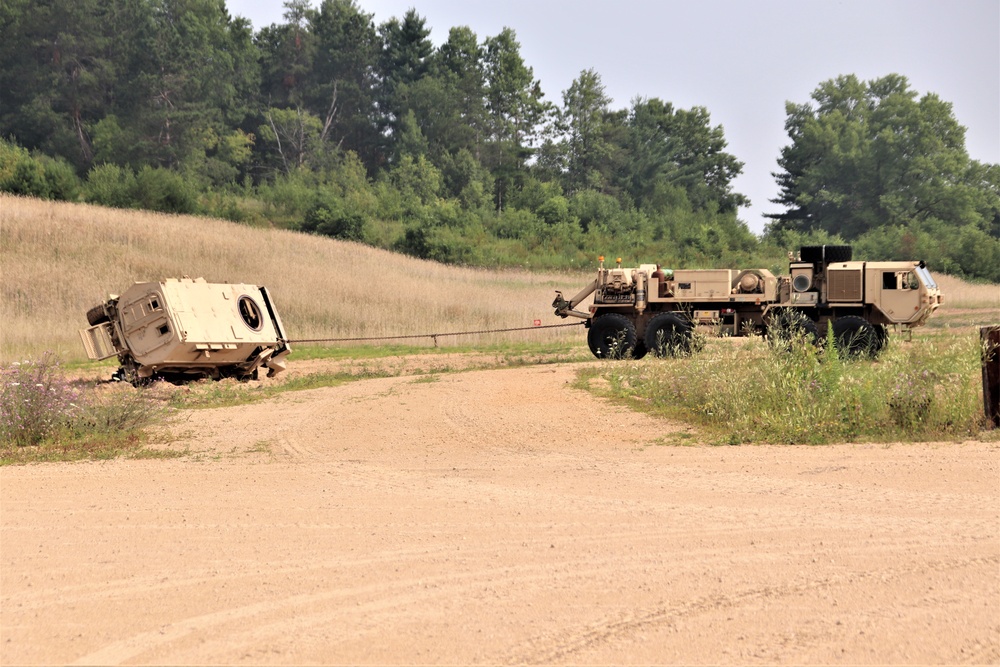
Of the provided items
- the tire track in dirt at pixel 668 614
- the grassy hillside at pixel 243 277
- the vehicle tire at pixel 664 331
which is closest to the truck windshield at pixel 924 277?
the vehicle tire at pixel 664 331

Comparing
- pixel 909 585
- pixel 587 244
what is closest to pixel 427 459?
pixel 909 585

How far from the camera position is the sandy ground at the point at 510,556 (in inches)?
205

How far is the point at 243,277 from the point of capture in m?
33.8

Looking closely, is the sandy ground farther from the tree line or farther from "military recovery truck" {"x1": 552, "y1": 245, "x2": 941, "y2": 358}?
the tree line

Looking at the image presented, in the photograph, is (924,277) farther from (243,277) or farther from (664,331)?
(243,277)

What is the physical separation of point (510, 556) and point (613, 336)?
49.7ft

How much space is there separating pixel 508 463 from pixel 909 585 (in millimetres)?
4508

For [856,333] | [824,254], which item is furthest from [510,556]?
[824,254]

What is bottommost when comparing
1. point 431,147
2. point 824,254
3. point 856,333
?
point 856,333

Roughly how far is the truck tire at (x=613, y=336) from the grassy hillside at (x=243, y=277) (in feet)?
24.9

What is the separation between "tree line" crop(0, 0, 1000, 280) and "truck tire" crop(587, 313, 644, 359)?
23444mm

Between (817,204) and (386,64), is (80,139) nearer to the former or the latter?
(386,64)

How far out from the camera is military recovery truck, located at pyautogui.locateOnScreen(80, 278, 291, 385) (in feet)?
54.6

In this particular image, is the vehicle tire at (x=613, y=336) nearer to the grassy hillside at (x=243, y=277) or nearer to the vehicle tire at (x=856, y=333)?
the vehicle tire at (x=856, y=333)
